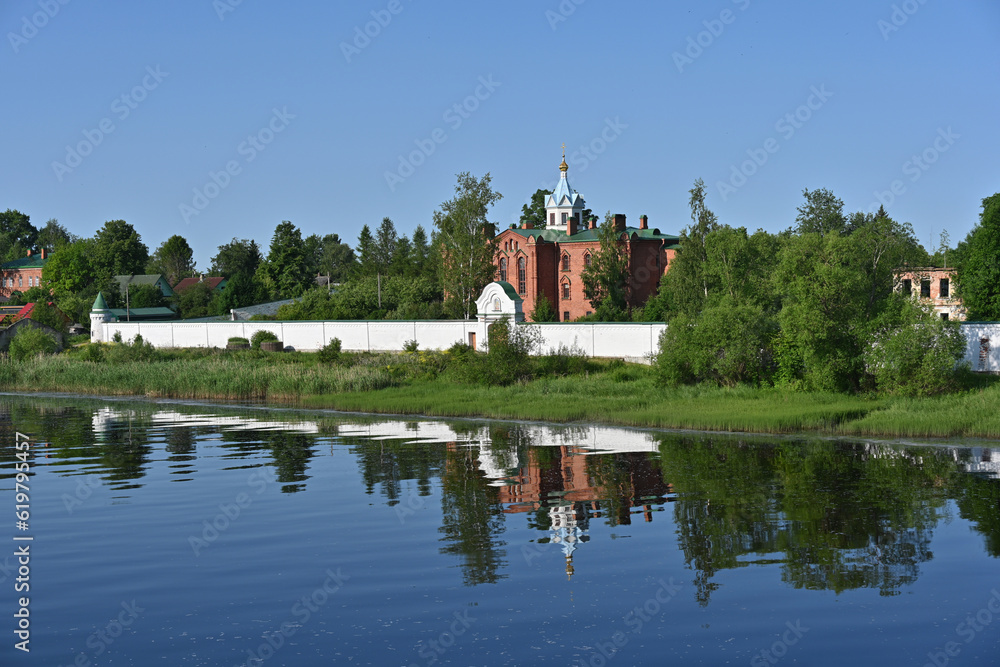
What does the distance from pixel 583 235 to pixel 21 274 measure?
285 ft

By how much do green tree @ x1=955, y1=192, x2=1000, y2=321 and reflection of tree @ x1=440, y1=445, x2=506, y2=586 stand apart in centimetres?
3537

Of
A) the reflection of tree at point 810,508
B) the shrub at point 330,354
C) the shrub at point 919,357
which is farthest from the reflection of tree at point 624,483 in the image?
the shrub at point 330,354

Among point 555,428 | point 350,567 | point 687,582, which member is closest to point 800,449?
point 555,428

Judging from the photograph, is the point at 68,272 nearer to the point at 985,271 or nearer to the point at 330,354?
the point at 330,354

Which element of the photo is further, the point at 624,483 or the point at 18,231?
the point at 18,231

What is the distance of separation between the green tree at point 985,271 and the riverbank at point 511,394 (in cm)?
1920

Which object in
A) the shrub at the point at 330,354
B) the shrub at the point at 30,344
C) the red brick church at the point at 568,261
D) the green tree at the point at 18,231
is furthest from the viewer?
the green tree at the point at 18,231

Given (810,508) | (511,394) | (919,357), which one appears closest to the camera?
(810,508)

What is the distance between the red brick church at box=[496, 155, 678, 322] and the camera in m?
66.1

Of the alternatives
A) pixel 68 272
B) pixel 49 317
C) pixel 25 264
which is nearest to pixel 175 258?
pixel 25 264

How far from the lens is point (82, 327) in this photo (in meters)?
76.1

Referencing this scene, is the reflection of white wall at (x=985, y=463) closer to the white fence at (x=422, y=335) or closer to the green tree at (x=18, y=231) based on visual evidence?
the white fence at (x=422, y=335)

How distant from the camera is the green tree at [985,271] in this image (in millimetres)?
49688

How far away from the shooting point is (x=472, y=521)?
18.8m
